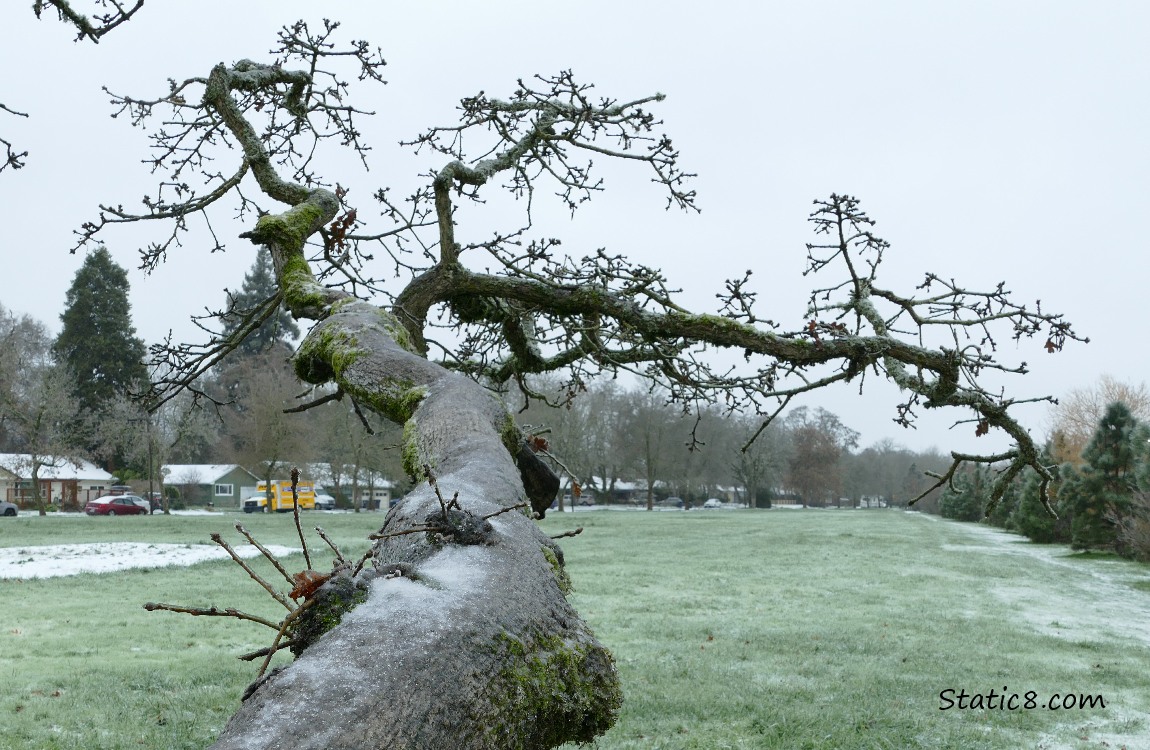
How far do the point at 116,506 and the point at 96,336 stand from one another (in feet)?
32.6

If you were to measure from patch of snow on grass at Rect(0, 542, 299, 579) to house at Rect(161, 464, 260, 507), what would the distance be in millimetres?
36405

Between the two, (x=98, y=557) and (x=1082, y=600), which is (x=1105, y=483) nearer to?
(x=1082, y=600)

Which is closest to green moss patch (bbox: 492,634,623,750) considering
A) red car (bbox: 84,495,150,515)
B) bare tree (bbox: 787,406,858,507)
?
red car (bbox: 84,495,150,515)

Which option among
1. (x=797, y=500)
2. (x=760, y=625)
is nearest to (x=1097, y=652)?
(x=760, y=625)

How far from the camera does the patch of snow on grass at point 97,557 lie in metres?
17.4

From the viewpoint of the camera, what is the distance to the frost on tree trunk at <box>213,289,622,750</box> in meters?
1.09

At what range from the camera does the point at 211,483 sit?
60719 millimetres

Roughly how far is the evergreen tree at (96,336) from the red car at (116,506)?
5413 millimetres

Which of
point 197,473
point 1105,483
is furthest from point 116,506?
point 1105,483

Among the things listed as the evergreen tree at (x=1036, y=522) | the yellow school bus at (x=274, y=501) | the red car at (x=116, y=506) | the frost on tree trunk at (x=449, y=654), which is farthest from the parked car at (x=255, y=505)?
the frost on tree trunk at (x=449, y=654)

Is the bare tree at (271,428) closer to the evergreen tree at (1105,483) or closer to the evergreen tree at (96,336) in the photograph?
the evergreen tree at (96,336)

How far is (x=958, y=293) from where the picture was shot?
4777 mm

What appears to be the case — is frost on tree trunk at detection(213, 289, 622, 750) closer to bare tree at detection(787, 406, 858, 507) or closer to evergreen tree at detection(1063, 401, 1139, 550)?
evergreen tree at detection(1063, 401, 1139, 550)

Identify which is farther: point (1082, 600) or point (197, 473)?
point (197, 473)
